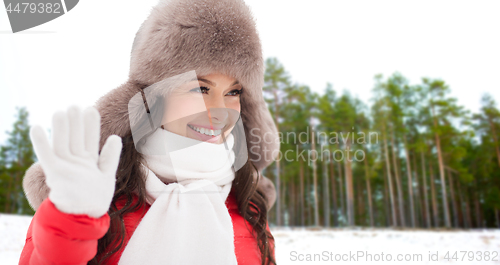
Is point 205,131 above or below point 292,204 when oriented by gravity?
above

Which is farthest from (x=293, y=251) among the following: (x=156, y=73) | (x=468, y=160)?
(x=468, y=160)

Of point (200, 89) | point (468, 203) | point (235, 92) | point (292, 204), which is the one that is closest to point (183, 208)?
point (200, 89)

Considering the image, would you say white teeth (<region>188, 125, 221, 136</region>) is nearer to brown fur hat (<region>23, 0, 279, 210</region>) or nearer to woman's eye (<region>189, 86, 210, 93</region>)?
woman's eye (<region>189, 86, 210, 93</region>)

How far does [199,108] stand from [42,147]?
0.84 meters

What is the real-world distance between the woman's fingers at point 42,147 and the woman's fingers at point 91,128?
0.10 m

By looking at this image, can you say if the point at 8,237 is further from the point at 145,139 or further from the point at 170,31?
the point at 170,31

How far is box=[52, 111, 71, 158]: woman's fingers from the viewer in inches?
31.9

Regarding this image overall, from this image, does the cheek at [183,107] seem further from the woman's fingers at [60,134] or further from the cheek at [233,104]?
the woman's fingers at [60,134]

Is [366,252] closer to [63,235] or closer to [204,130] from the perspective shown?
[204,130]

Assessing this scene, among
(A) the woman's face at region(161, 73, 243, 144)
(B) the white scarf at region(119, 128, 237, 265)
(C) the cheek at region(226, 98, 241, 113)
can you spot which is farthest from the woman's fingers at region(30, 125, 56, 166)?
(C) the cheek at region(226, 98, 241, 113)

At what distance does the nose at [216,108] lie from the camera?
63.1 inches

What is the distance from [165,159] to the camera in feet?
5.08

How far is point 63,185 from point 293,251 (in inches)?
221

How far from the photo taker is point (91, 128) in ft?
2.88
